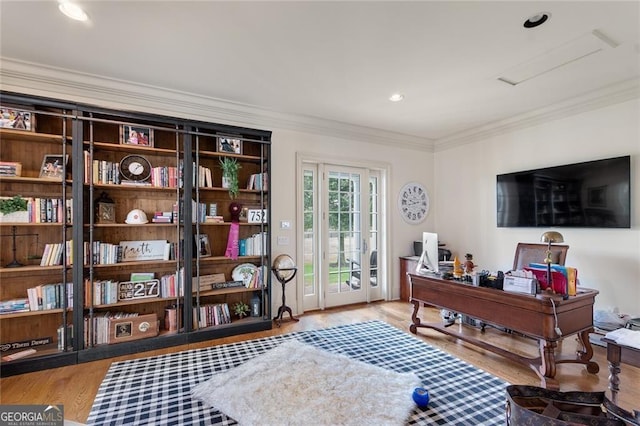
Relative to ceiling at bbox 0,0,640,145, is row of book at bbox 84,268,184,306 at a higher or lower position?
lower

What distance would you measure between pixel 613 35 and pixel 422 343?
3007 millimetres

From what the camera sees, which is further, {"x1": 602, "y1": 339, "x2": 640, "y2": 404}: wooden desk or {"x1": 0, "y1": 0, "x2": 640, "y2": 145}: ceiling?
{"x1": 0, "y1": 0, "x2": 640, "y2": 145}: ceiling

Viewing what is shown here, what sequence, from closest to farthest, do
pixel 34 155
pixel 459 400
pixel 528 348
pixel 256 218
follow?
pixel 459 400 < pixel 34 155 < pixel 528 348 < pixel 256 218

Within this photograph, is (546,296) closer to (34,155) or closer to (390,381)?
(390,381)

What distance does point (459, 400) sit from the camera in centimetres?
214

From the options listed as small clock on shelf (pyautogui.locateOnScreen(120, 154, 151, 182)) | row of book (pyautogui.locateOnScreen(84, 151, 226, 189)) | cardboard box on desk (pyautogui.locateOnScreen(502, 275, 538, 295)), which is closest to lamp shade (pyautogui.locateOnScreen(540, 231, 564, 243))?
cardboard box on desk (pyautogui.locateOnScreen(502, 275, 538, 295))

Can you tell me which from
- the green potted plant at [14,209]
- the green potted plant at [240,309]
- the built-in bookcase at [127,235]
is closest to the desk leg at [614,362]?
the built-in bookcase at [127,235]

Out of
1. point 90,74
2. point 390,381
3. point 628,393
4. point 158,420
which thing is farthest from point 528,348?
point 90,74

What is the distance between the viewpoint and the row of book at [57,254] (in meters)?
2.67

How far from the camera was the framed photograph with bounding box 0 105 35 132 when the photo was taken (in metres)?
2.55

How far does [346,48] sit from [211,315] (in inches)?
116

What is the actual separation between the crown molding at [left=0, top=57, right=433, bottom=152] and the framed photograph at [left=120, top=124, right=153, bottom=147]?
0.86 ft

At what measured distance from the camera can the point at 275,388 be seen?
2229 millimetres

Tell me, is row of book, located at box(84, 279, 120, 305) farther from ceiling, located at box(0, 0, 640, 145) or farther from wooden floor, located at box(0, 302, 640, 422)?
ceiling, located at box(0, 0, 640, 145)
